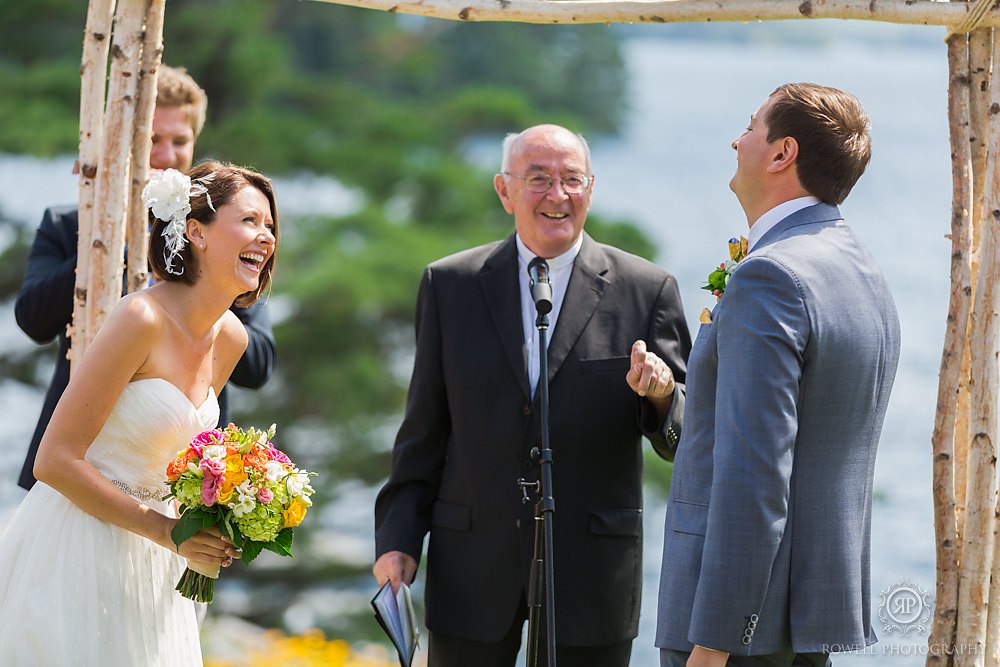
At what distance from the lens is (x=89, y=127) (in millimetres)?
3535

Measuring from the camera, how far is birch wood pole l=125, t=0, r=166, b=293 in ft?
11.7

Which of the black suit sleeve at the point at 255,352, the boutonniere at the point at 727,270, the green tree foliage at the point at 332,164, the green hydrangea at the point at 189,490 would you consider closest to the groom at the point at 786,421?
the boutonniere at the point at 727,270

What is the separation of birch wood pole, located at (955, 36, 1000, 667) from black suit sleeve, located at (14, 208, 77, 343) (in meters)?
2.66

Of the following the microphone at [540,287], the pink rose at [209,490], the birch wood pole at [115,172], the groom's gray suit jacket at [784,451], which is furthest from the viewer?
the birch wood pole at [115,172]

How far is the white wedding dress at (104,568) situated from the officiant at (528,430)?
0.70 metres

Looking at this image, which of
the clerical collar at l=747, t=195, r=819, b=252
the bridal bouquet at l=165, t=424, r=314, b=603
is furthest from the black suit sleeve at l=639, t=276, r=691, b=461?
the bridal bouquet at l=165, t=424, r=314, b=603

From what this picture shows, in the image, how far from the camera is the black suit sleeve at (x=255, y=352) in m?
3.88

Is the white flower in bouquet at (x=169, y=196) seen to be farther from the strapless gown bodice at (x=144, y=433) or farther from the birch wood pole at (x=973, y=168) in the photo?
the birch wood pole at (x=973, y=168)

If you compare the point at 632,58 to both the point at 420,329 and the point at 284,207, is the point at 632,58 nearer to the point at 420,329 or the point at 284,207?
the point at 284,207

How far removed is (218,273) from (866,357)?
5.25ft

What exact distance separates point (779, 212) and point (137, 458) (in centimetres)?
166

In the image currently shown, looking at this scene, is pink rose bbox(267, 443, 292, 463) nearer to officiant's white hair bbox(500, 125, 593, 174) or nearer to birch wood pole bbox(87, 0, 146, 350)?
birch wood pole bbox(87, 0, 146, 350)

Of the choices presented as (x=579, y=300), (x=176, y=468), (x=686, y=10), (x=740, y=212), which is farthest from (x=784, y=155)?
(x=740, y=212)

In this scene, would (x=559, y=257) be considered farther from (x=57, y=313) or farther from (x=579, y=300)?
(x=57, y=313)
